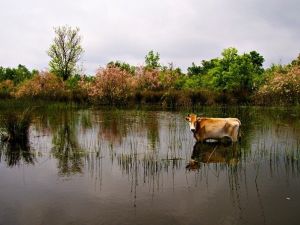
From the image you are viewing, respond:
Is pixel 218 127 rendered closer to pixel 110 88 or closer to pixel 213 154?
pixel 213 154

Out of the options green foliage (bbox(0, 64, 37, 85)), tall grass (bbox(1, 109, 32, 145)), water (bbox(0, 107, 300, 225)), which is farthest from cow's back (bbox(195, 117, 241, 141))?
green foliage (bbox(0, 64, 37, 85))

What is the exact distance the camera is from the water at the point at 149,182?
5.68 metres

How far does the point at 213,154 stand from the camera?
32.4 ft

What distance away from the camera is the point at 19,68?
3214 inches

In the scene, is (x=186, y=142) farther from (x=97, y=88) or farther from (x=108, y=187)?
(x=97, y=88)

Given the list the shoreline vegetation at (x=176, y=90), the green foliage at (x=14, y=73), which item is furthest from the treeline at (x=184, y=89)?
the green foliage at (x=14, y=73)

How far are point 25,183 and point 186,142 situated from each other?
598 cm

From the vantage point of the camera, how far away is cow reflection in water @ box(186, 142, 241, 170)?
900 cm

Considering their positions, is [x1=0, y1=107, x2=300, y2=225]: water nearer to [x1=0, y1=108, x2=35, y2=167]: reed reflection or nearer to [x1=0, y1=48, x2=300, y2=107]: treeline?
[x1=0, y1=108, x2=35, y2=167]: reed reflection

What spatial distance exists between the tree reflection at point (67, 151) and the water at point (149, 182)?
28 millimetres

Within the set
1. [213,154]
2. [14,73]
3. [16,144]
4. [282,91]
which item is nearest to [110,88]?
[282,91]

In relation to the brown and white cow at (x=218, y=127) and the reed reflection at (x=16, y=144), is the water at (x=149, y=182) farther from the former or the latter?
the brown and white cow at (x=218, y=127)

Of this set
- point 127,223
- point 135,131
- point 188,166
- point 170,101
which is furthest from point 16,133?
point 170,101

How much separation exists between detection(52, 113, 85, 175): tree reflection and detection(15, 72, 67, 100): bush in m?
21.9
